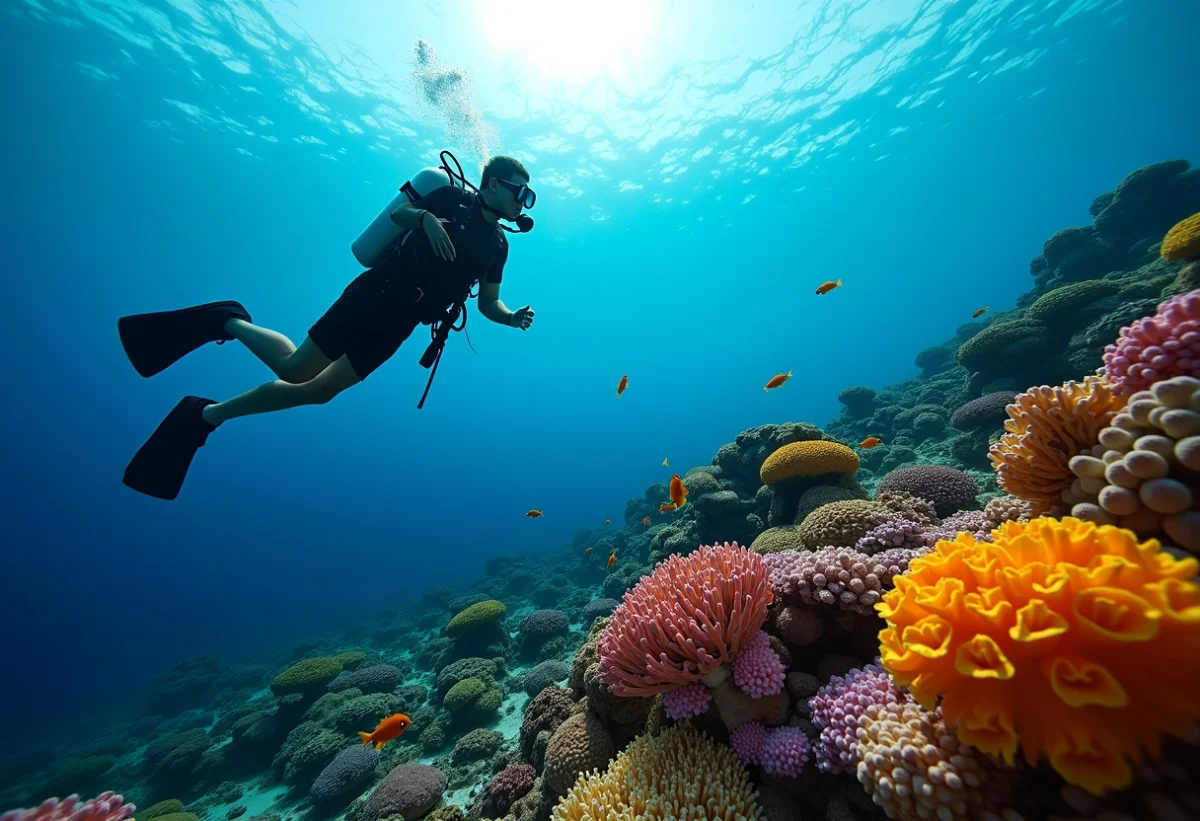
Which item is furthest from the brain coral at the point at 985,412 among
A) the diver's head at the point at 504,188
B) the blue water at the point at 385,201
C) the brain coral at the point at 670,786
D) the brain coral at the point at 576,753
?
the blue water at the point at 385,201

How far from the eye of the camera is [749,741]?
2299 millimetres

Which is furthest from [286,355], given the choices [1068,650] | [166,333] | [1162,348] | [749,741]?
[1162,348]

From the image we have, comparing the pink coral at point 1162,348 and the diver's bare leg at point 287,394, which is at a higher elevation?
the diver's bare leg at point 287,394

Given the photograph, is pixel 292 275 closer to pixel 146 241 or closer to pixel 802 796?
pixel 146 241

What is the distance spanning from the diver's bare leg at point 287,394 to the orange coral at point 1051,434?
15.7 feet

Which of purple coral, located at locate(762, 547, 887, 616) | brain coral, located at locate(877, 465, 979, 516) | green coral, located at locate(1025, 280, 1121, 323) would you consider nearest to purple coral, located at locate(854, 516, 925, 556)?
purple coral, located at locate(762, 547, 887, 616)

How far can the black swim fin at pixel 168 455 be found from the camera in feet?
13.0

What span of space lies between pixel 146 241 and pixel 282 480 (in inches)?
2902

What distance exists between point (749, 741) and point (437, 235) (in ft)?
15.5

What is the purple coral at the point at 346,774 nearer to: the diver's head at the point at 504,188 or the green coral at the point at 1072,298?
the diver's head at the point at 504,188

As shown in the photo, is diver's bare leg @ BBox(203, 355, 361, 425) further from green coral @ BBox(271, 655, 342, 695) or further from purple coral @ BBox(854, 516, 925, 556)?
green coral @ BBox(271, 655, 342, 695)

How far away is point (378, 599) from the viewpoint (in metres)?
36.5

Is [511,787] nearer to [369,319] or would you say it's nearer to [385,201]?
[369,319]

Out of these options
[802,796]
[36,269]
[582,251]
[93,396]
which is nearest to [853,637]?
[802,796]
